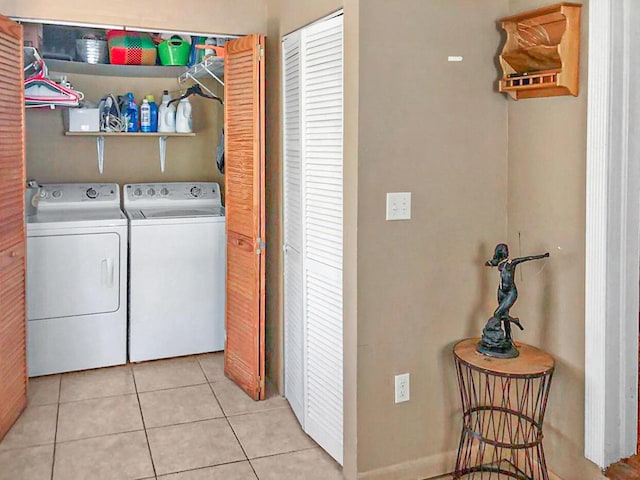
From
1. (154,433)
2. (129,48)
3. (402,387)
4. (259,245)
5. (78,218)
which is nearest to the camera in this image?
(402,387)

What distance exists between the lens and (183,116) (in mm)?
4441

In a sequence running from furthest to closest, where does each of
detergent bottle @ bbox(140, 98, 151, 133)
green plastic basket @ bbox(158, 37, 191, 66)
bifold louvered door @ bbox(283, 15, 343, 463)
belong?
detergent bottle @ bbox(140, 98, 151, 133)
green plastic basket @ bbox(158, 37, 191, 66)
bifold louvered door @ bbox(283, 15, 343, 463)

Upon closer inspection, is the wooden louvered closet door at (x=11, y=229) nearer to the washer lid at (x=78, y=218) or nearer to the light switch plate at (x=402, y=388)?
the washer lid at (x=78, y=218)

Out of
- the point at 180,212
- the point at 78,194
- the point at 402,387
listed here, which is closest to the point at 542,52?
the point at 402,387

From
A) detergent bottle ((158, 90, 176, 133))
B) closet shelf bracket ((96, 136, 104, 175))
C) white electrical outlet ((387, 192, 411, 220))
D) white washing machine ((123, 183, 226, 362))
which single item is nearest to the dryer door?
white washing machine ((123, 183, 226, 362))

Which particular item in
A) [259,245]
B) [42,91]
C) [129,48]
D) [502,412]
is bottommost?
[502,412]

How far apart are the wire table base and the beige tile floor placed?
60cm

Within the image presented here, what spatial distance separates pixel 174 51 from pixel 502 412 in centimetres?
309

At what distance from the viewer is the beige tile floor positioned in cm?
268

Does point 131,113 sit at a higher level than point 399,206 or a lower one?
higher

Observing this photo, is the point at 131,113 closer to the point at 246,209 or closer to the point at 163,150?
the point at 163,150

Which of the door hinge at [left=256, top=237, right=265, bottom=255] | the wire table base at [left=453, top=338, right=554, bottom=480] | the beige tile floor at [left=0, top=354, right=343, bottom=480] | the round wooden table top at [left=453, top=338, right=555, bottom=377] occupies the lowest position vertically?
the beige tile floor at [left=0, top=354, right=343, bottom=480]

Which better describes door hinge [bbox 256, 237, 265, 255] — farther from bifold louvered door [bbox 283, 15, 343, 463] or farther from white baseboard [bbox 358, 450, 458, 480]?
white baseboard [bbox 358, 450, 458, 480]

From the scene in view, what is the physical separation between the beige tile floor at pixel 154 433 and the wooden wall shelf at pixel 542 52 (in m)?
1.74
